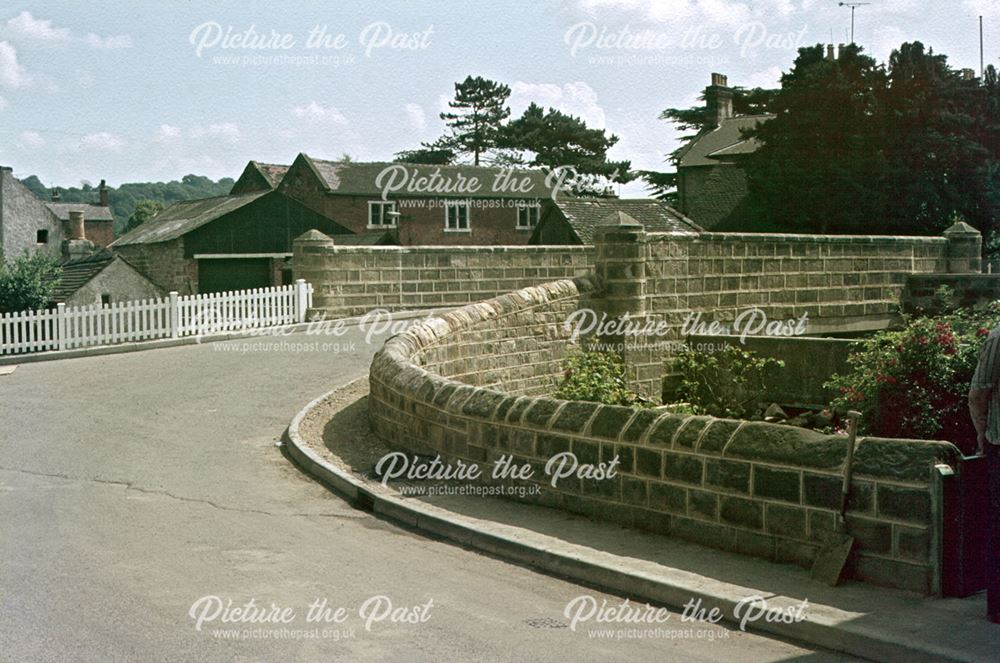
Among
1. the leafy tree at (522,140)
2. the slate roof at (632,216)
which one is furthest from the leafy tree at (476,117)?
the slate roof at (632,216)

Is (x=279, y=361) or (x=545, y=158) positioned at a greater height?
(x=545, y=158)

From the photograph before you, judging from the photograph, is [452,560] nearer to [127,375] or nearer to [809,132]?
[127,375]

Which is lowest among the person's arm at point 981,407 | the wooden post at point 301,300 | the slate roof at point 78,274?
the person's arm at point 981,407

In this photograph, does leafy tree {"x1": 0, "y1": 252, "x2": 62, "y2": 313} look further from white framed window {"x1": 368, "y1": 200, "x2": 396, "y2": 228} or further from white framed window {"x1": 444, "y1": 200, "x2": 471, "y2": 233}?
white framed window {"x1": 444, "y1": 200, "x2": 471, "y2": 233}

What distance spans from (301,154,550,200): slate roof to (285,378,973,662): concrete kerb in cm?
5048

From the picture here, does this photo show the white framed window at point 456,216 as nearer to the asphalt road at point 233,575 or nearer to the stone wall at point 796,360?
the stone wall at point 796,360

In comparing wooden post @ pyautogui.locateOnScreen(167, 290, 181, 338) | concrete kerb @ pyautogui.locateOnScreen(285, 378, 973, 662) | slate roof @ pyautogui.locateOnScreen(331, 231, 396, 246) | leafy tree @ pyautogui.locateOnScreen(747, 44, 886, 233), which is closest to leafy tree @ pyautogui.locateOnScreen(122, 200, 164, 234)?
slate roof @ pyautogui.locateOnScreen(331, 231, 396, 246)

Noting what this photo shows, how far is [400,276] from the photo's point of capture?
24250mm

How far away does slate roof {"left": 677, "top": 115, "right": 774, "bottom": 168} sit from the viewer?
5159 cm

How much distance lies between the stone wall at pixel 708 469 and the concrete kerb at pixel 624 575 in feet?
2.17

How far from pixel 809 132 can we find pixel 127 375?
32780mm

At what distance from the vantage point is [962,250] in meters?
26.3

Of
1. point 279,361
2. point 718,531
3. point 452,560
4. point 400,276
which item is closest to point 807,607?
point 718,531

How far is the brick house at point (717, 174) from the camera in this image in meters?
51.2
